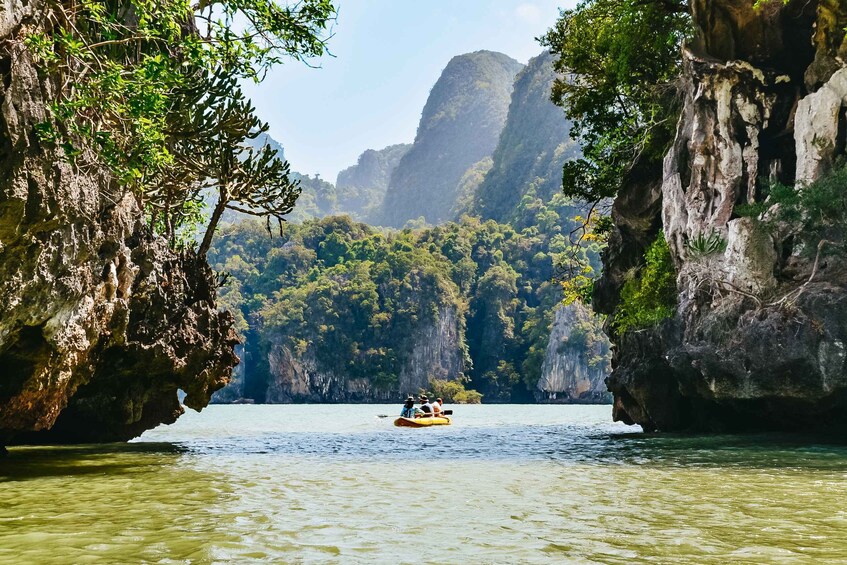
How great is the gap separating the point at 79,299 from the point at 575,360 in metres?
77.6

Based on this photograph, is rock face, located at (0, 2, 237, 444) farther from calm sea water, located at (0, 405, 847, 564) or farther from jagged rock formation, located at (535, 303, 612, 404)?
jagged rock formation, located at (535, 303, 612, 404)

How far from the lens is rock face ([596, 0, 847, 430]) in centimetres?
1566

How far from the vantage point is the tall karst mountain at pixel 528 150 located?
422 feet

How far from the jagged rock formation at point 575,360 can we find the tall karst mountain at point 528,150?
133 ft

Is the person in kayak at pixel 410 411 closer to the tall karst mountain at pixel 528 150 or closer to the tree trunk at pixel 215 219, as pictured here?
the tree trunk at pixel 215 219

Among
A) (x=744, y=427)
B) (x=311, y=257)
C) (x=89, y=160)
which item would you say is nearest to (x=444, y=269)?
(x=311, y=257)

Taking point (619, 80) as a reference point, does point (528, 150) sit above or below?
above

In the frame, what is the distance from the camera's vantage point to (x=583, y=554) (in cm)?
593

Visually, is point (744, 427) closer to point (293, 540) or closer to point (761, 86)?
point (761, 86)

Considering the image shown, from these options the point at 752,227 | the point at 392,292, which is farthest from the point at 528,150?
the point at 752,227

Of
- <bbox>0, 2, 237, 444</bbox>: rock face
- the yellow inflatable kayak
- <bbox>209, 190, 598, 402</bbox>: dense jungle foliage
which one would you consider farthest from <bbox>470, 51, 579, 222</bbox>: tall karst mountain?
<bbox>0, 2, 237, 444</bbox>: rock face

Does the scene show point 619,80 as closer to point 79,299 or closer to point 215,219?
point 215,219

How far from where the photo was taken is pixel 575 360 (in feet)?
279

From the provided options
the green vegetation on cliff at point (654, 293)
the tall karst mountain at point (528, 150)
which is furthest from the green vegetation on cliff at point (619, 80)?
the tall karst mountain at point (528, 150)
